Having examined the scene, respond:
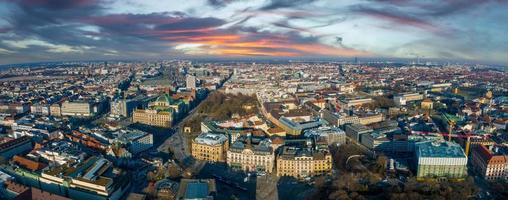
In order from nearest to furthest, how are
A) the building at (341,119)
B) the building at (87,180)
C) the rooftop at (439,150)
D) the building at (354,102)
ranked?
the building at (87,180) < the rooftop at (439,150) < the building at (341,119) < the building at (354,102)

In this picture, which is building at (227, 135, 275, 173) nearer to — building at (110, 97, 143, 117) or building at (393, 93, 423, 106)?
building at (110, 97, 143, 117)

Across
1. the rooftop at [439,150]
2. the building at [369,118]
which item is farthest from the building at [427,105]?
the rooftop at [439,150]

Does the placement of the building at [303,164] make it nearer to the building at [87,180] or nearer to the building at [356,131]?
the building at [356,131]

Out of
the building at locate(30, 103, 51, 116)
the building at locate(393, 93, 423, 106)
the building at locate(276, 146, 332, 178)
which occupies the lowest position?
the building at locate(276, 146, 332, 178)

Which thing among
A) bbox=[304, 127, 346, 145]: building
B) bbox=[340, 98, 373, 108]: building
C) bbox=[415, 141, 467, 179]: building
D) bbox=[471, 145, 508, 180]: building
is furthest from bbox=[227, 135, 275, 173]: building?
bbox=[340, 98, 373, 108]: building

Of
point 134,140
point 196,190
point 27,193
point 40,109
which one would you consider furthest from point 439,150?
point 40,109

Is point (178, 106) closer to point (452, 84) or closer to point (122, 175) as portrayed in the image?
point (122, 175)

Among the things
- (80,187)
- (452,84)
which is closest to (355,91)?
(452,84)
